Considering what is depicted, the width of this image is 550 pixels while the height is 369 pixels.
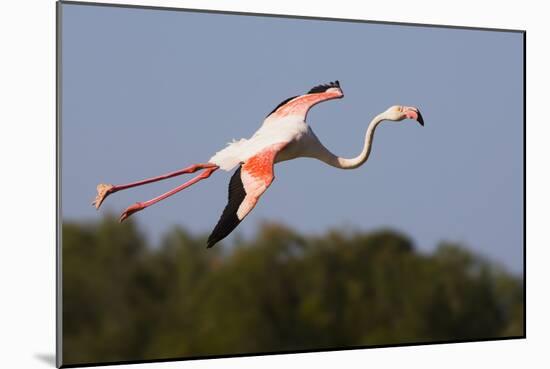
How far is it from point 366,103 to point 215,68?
1123 millimetres

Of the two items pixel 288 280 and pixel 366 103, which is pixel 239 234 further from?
pixel 366 103

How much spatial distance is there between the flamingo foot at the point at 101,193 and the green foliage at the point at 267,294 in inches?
5.0

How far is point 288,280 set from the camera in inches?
338

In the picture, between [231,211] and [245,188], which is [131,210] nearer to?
[231,211]

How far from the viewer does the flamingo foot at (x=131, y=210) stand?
7965mm

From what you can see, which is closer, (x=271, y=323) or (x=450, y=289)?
(x=271, y=323)

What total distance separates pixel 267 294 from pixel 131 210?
1160 millimetres

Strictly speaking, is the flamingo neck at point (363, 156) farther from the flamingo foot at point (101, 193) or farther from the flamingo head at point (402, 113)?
the flamingo foot at point (101, 193)

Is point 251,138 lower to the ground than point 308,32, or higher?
lower

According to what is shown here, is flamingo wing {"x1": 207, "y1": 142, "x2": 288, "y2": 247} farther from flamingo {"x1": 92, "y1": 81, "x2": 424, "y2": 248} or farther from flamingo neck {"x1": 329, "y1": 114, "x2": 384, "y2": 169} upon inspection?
flamingo neck {"x1": 329, "y1": 114, "x2": 384, "y2": 169}

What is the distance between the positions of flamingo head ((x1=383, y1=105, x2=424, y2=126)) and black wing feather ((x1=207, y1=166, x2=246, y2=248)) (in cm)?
123

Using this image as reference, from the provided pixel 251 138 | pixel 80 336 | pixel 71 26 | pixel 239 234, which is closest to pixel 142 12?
pixel 71 26

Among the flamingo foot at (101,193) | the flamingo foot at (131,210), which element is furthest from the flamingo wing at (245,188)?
the flamingo foot at (101,193)

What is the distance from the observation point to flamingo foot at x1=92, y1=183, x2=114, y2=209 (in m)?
7.85
